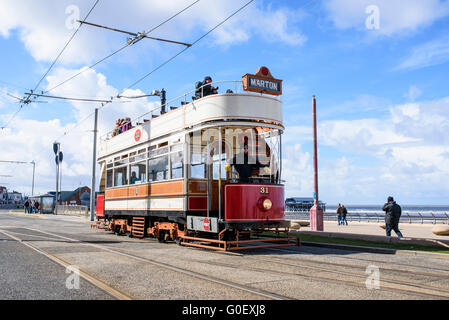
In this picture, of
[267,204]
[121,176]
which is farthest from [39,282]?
[121,176]

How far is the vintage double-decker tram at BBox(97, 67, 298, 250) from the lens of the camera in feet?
36.5

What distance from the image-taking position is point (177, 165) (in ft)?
41.2

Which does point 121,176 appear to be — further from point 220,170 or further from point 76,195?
point 76,195

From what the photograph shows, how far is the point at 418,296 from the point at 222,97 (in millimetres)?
7244

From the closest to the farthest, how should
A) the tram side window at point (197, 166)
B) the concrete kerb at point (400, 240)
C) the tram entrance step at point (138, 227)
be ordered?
the concrete kerb at point (400, 240) → the tram side window at point (197, 166) → the tram entrance step at point (138, 227)

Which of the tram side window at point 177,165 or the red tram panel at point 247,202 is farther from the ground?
the tram side window at point 177,165

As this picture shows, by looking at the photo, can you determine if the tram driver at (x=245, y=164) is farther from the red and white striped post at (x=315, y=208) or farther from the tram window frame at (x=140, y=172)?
the red and white striped post at (x=315, y=208)

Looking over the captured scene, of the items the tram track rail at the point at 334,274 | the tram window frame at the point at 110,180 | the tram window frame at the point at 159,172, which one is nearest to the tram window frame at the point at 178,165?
the tram window frame at the point at 159,172

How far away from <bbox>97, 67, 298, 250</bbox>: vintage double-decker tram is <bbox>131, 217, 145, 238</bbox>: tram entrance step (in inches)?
34.0

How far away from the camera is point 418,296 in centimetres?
594

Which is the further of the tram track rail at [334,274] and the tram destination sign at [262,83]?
the tram destination sign at [262,83]

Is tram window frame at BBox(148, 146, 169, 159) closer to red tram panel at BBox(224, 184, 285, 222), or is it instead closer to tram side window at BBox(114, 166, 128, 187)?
tram side window at BBox(114, 166, 128, 187)

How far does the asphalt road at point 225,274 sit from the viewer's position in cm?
613
